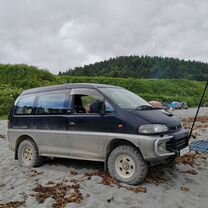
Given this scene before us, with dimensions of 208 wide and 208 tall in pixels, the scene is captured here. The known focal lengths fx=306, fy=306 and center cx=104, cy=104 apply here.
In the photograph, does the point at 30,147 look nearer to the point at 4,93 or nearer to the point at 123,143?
the point at 123,143

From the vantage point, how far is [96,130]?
6.32 meters

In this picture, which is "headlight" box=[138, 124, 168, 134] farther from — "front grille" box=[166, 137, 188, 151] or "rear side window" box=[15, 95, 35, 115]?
"rear side window" box=[15, 95, 35, 115]

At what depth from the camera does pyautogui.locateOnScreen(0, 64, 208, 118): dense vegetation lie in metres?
28.0

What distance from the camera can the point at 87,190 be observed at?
5.61m

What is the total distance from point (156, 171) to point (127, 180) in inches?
43.6

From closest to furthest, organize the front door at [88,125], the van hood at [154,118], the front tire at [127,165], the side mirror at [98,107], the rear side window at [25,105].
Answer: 1. the front tire at [127,165]
2. the van hood at [154,118]
3. the front door at [88,125]
4. the side mirror at [98,107]
5. the rear side window at [25,105]

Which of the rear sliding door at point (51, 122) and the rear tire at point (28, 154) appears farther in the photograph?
the rear tire at point (28, 154)

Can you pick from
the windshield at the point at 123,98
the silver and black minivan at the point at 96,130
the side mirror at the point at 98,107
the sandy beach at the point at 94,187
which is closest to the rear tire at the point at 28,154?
the silver and black minivan at the point at 96,130

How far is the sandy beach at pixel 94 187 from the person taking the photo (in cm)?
505

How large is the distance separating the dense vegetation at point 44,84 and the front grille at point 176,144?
66.0 ft

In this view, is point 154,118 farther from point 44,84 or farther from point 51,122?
point 44,84

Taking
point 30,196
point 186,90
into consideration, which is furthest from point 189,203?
point 186,90

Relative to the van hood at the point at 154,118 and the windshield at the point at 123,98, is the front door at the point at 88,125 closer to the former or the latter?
the windshield at the point at 123,98

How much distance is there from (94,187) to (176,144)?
1786mm
